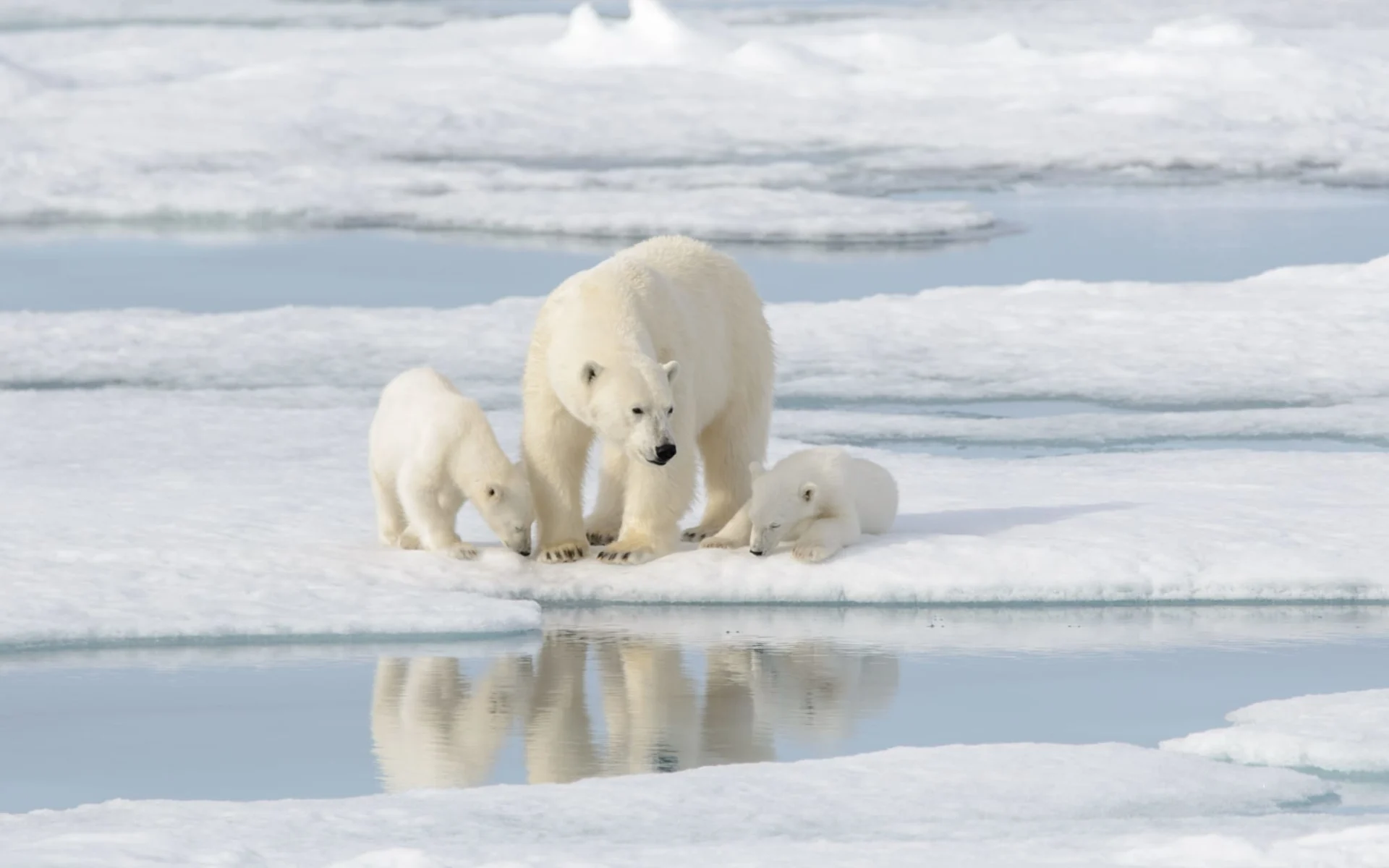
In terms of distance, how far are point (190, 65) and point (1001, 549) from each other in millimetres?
19945

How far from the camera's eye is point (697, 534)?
6125mm

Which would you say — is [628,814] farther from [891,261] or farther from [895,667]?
[891,261]

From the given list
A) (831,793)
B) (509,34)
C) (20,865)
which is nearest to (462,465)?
(831,793)

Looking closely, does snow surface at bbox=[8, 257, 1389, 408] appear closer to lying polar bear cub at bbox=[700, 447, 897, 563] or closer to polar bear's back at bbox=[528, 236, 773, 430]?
polar bear's back at bbox=[528, 236, 773, 430]

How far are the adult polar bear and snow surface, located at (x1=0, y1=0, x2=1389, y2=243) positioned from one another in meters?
9.05

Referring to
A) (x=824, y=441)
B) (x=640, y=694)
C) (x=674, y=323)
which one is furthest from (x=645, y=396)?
(x=824, y=441)

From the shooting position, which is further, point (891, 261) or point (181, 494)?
point (891, 261)

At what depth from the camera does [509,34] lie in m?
27.7

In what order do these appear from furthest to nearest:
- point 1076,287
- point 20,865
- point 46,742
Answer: point 1076,287 → point 46,742 → point 20,865

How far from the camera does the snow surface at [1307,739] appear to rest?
13.5 ft

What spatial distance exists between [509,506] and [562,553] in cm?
24

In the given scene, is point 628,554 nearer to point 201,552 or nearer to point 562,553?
point 562,553

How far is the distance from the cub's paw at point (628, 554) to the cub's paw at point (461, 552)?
0.34m

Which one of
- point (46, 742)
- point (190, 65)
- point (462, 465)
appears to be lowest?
point (46, 742)
